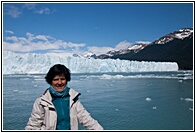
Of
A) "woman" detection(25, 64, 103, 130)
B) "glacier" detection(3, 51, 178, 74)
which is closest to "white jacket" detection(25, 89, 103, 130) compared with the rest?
"woman" detection(25, 64, 103, 130)

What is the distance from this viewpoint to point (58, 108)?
1.22 metres

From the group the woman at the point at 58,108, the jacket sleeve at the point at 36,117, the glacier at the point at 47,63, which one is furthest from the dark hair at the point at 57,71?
the glacier at the point at 47,63

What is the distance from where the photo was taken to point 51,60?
2017cm

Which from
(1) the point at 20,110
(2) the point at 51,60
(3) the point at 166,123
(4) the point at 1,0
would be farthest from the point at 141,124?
(2) the point at 51,60

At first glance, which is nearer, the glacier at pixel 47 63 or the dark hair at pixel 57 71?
the dark hair at pixel 57 71

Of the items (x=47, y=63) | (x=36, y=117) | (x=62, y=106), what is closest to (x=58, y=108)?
(x=62, y=106)

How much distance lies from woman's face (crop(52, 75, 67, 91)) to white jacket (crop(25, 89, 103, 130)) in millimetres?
53

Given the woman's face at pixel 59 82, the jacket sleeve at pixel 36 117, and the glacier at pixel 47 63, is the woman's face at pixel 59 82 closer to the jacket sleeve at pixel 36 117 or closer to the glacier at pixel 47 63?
the jacket sleeve at pixel 36 117

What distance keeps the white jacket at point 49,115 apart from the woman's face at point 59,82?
53 mm

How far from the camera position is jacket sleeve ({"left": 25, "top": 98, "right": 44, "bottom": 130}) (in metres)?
1.19

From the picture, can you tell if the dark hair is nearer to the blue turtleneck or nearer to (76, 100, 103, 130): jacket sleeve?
the blue turtleneck

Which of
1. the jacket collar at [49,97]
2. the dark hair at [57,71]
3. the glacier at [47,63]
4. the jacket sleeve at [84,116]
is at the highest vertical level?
the glacier at [47,63]

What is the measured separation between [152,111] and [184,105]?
1.21 metres

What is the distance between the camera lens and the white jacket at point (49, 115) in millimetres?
1188
